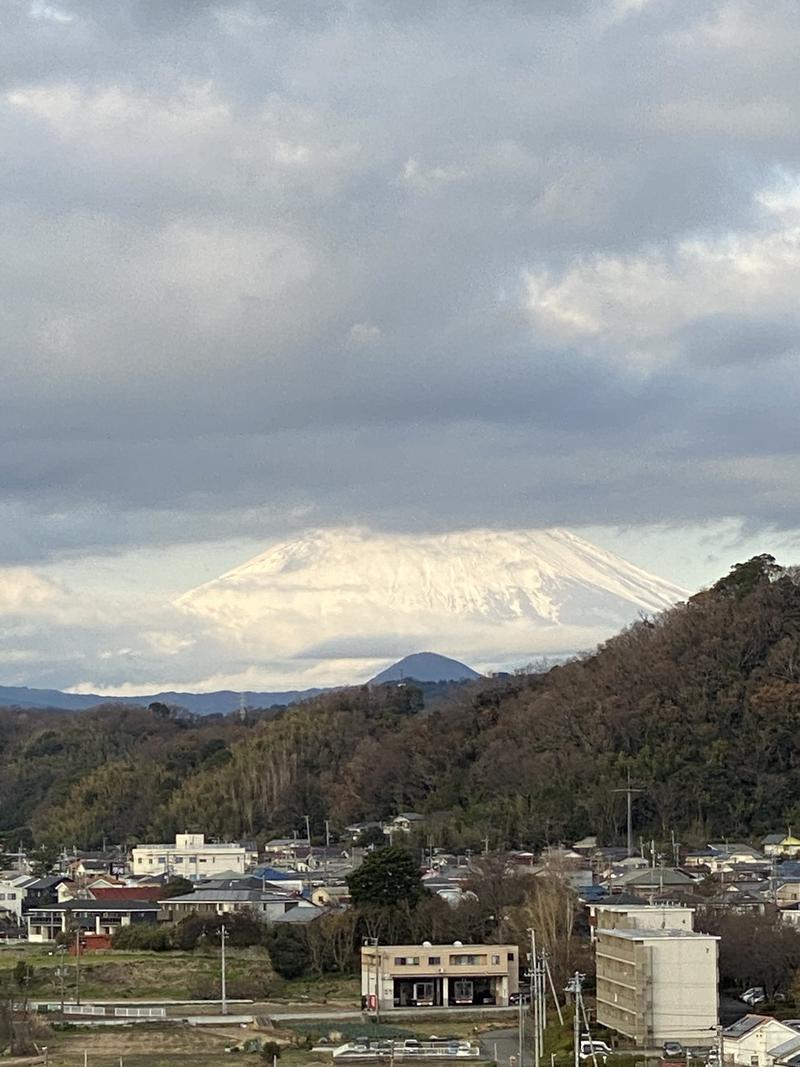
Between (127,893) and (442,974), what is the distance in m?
16.0

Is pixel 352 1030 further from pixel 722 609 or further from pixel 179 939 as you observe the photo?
pixel 722 609

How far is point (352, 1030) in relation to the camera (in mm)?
36531

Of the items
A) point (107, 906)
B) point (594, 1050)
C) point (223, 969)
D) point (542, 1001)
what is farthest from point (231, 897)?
point (594, 1050)

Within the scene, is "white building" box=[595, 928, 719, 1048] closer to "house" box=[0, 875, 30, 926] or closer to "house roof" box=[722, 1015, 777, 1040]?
"house roof" box=[722, 1015, 777, 1040]

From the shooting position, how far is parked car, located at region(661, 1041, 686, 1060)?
105 feet

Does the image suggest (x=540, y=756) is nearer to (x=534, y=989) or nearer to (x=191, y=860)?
(x=191, y=860)

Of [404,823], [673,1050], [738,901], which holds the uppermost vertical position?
[404,823]

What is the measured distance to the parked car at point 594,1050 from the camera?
102ft

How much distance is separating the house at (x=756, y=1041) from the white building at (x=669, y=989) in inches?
117

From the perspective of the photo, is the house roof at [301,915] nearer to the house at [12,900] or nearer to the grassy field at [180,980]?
the grassy field at [180,980]

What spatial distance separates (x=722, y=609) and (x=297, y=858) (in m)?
19.5

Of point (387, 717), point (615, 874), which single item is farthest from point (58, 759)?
point (615, 874)

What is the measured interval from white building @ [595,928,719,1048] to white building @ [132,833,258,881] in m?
28.6

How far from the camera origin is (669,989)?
35.1 meters
